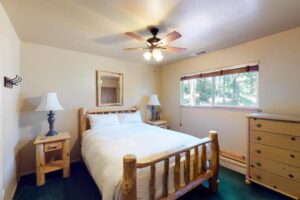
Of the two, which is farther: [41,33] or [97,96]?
[97,96]

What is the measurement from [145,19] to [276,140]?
2.29 m

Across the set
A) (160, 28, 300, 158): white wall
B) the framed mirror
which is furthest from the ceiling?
the framed mirror

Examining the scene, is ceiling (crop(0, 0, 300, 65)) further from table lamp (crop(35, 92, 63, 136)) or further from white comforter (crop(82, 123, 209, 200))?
white comforter (crop(82, 123, 209, 200))

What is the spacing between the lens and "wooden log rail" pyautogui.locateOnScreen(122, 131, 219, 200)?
1.22 meters

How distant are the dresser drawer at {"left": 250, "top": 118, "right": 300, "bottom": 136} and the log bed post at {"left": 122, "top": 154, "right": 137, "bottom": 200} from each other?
1.88 m

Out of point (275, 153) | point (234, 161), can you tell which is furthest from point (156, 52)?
point (234, 161)

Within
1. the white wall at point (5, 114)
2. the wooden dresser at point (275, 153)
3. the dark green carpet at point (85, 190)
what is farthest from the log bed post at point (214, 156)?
the white wall at point (5, 114)

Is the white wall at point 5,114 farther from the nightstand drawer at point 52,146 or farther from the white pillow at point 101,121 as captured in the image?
the white pillow at point 101,121

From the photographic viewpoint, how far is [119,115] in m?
3.24

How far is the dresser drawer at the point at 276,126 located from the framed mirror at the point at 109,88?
270 cm

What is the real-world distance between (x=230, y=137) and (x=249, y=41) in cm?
173

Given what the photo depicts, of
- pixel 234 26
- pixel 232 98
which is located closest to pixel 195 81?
pixel 232 98

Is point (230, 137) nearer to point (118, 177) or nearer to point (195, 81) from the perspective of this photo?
point (195, 81)

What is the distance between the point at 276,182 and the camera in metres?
1.92
